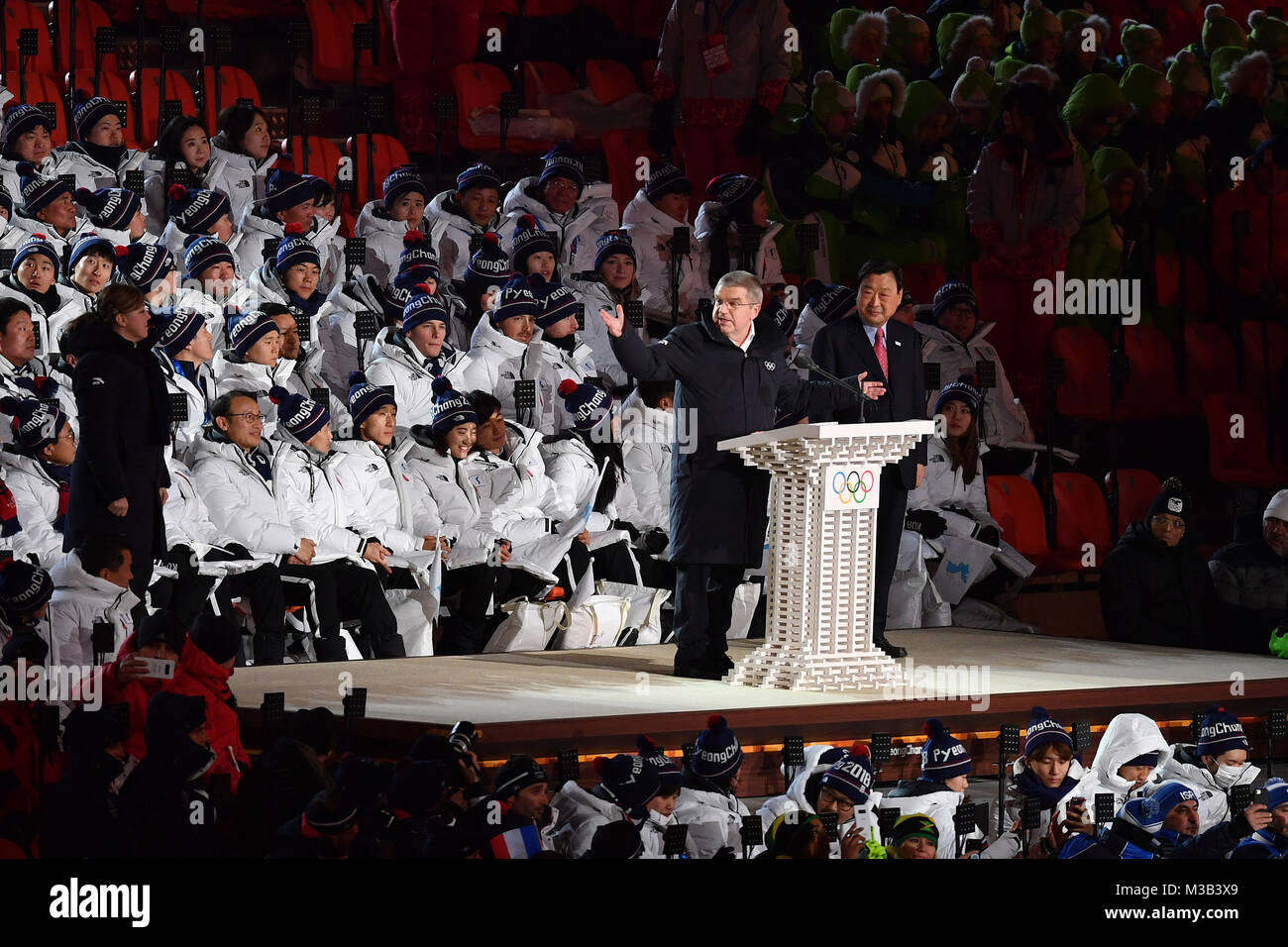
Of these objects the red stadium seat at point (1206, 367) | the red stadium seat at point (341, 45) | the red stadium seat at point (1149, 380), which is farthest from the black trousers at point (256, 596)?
the red stadium seat at point (1206, 367)

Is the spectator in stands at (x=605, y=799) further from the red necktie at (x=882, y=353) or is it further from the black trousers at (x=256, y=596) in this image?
the black trousers at (x=256, y=596)

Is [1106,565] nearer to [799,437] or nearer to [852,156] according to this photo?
[799,437]

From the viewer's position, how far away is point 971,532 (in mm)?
7902

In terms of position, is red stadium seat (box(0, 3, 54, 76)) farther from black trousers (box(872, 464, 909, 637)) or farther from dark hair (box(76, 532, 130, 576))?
black trousers (box(872, 464, 909, 637))

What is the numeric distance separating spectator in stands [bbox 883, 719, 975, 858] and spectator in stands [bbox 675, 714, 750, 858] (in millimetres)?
428

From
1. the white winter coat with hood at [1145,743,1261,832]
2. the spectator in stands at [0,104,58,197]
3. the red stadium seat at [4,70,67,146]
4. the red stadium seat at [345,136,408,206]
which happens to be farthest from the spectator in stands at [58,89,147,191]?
the white winter coat with hood at [1145,743,1261,832]

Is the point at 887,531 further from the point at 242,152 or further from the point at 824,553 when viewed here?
the point at 242,152

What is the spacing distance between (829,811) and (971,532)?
9.98ft

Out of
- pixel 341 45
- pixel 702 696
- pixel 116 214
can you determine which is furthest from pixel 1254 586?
pixel 341 45

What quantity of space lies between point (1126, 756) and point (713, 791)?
1.21 m
